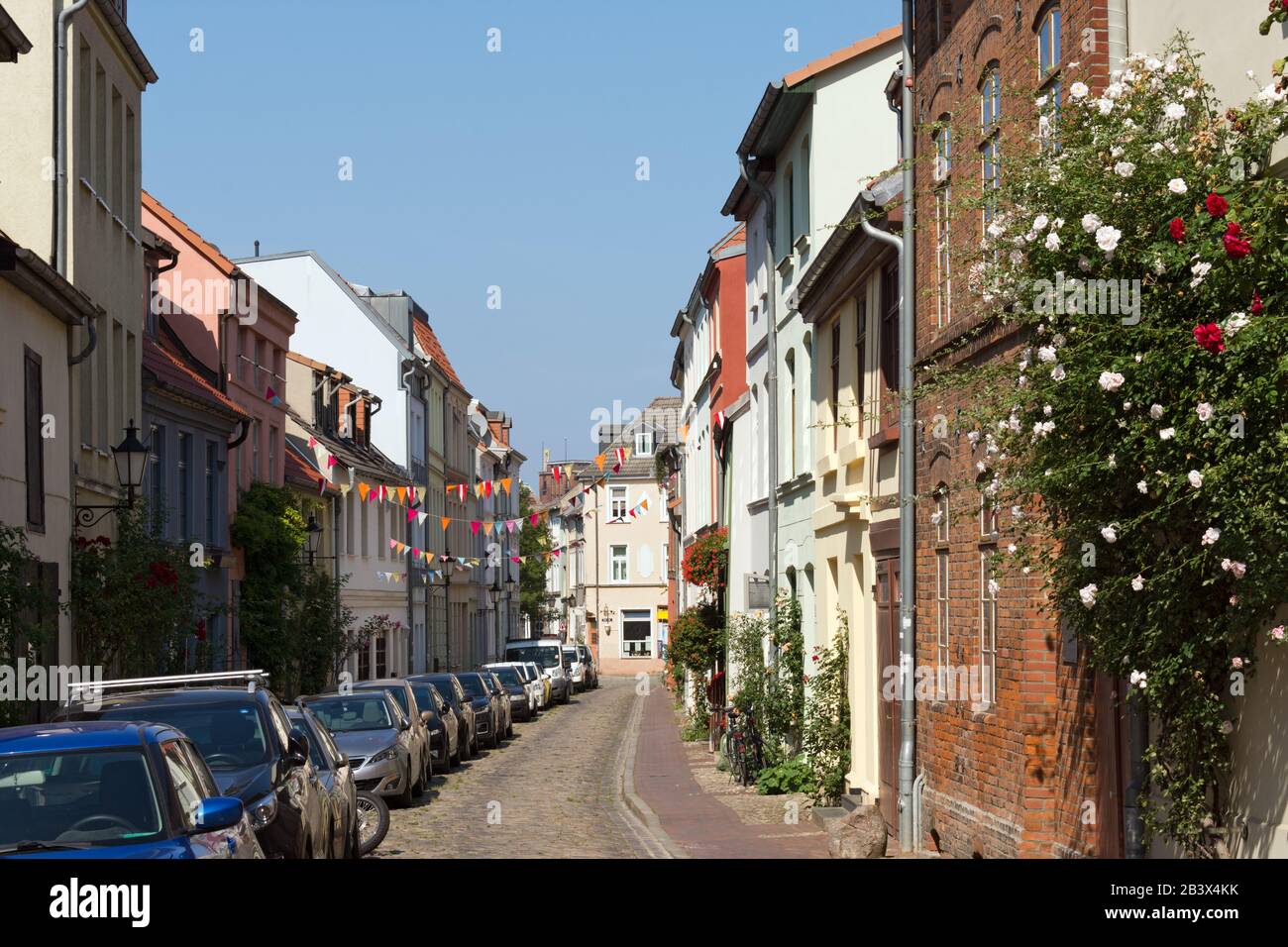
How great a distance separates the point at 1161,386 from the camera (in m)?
8.09

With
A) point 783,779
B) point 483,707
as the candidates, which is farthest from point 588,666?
point 783,779

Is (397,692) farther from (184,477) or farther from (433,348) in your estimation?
(433,348)

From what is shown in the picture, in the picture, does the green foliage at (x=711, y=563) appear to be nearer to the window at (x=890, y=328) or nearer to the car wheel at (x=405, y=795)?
the car wheel at (x=405, y=795)

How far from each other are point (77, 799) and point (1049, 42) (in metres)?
8.11

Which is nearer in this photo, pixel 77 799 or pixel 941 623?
pixel 77 799

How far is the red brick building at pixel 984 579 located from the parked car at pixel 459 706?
1534 cm

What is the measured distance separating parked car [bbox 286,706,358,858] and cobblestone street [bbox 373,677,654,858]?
2.02 metres

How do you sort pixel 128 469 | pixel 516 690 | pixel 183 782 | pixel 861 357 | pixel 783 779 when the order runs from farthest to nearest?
pixel 516 690
pixel 783 779
pixel 128 469
pixel 861 357
pixel 183 782

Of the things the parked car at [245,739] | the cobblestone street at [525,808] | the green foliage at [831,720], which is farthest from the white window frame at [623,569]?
the parked car at [245,739]

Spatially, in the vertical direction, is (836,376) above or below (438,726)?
above

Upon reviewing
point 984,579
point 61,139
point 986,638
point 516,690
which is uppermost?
point 61,139

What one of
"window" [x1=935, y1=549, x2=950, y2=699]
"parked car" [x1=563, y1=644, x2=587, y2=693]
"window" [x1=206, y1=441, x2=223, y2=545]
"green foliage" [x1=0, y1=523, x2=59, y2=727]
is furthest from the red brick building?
"parked car" [x1=563, y1=644, x2=587, y2=693]
